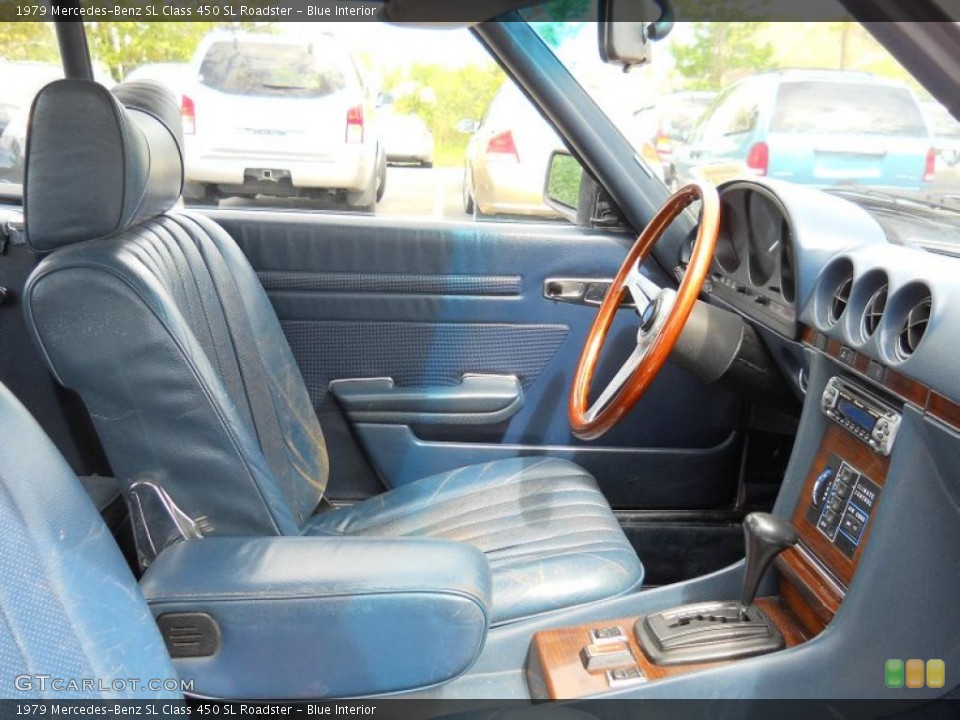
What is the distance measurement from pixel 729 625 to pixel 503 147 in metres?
1.67

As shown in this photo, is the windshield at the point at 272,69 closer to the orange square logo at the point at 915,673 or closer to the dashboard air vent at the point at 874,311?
the dashboard air vent at the point at 874,311

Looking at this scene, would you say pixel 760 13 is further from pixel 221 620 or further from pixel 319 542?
pixel 221 620

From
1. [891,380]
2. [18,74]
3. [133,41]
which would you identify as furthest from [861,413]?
[18,74]

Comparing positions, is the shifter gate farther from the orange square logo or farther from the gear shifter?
the orange square logo

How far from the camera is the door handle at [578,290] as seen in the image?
6.82 ft

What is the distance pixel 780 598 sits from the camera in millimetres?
1506

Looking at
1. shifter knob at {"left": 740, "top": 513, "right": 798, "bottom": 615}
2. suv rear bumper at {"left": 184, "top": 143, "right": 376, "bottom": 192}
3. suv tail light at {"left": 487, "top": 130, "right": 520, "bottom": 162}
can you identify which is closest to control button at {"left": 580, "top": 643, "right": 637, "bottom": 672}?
shifter knob at {"left": 740, "top": 513, "right": 798, "bottom": 615}

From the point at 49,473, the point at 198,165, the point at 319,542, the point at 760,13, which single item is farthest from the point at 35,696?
the point at 198,165

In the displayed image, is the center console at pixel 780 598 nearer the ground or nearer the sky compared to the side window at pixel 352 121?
nearer the ground

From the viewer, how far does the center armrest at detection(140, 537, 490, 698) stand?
105 centimetres

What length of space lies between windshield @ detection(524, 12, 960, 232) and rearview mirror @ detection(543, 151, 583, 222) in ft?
0.58

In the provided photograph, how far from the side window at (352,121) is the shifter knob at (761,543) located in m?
1.09

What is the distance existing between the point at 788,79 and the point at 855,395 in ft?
8.56

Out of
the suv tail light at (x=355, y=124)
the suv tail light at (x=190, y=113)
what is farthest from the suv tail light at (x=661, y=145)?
the suv tail light at (x=190, y=113)
